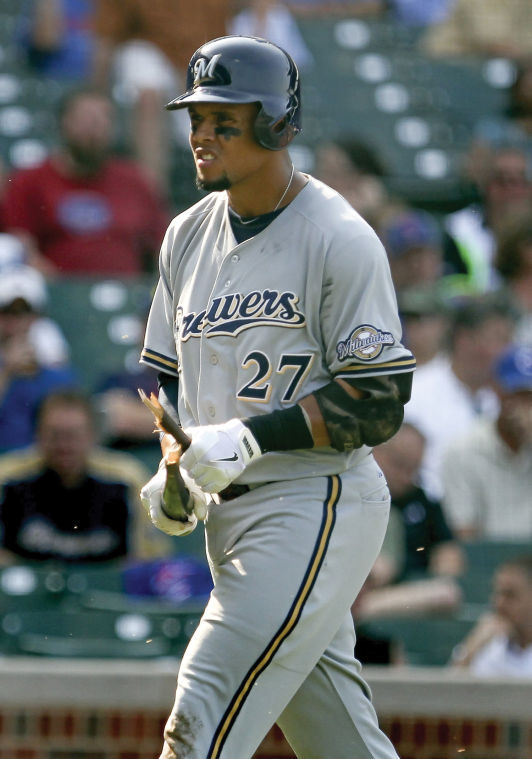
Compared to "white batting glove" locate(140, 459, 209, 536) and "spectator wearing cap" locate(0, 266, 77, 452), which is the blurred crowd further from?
"white batting glove" locate(140, 459, 209, 536)

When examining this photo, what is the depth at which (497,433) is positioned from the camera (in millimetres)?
6711

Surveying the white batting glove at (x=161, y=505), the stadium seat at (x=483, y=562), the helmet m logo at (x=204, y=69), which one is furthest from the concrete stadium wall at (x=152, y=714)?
the helmet m logo at (x=204, y=69)

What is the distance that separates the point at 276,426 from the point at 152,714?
214 centimetres

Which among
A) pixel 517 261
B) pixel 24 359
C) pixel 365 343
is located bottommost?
pixel 24 359

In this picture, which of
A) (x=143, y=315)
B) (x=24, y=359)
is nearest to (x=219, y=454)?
(x=24, y=359)

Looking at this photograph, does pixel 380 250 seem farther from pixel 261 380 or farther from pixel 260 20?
pixel 260 20

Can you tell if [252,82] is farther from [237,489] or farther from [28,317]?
[28,317]

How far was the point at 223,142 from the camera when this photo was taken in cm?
332

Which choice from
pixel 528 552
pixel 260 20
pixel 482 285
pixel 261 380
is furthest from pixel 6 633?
pixel 260 20

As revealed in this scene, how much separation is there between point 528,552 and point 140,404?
6.31 ft

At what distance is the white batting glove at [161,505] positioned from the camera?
3328mm

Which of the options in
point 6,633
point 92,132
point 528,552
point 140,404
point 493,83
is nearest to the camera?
point 6,633

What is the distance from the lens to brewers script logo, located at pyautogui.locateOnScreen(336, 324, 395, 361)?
3.25 metres

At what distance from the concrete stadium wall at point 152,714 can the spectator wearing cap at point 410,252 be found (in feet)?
10.3
